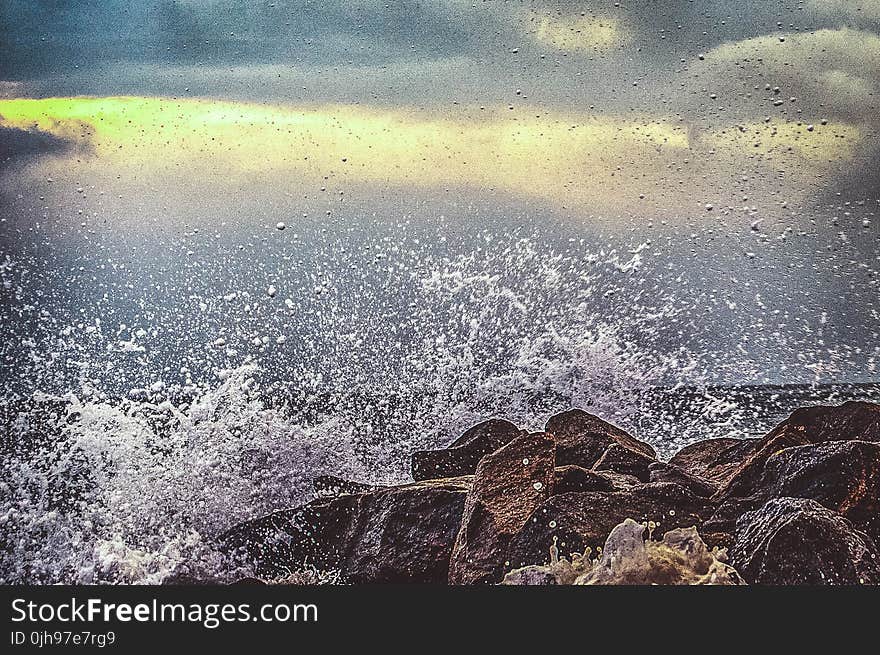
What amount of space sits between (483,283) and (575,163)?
0.48 m

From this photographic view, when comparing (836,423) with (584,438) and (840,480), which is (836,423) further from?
(584,438)

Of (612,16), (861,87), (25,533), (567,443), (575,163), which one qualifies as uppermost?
(612,16)

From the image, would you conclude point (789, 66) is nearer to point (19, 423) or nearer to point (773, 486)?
point (773, 486)

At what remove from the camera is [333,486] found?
2701 millimetres

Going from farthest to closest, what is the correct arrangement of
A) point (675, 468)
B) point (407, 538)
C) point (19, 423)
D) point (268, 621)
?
point (19, 423)
point (675, 468)
point (407, 538)
point (268, 621)

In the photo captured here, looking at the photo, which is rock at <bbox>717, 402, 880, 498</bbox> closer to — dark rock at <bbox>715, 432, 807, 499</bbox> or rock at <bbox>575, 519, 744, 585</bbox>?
dark rock at <bbox>715, 432, 807, 499</bbox>

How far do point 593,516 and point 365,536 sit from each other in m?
0.62


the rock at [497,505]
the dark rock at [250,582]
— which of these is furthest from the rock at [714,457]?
the dark rock at [250,582]

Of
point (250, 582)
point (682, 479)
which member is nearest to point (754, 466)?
point (682, 479)

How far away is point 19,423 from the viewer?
8.46 ft

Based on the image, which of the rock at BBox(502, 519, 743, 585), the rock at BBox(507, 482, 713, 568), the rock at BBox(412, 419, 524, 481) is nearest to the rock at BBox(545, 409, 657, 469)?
the rock at BBox(412, 419, 524, 481)

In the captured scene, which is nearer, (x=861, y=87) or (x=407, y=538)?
(x=407, y=538)

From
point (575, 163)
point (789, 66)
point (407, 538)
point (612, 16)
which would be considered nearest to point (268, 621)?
point (407, 538)

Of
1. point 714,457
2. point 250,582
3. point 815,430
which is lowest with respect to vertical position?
point 250,582
